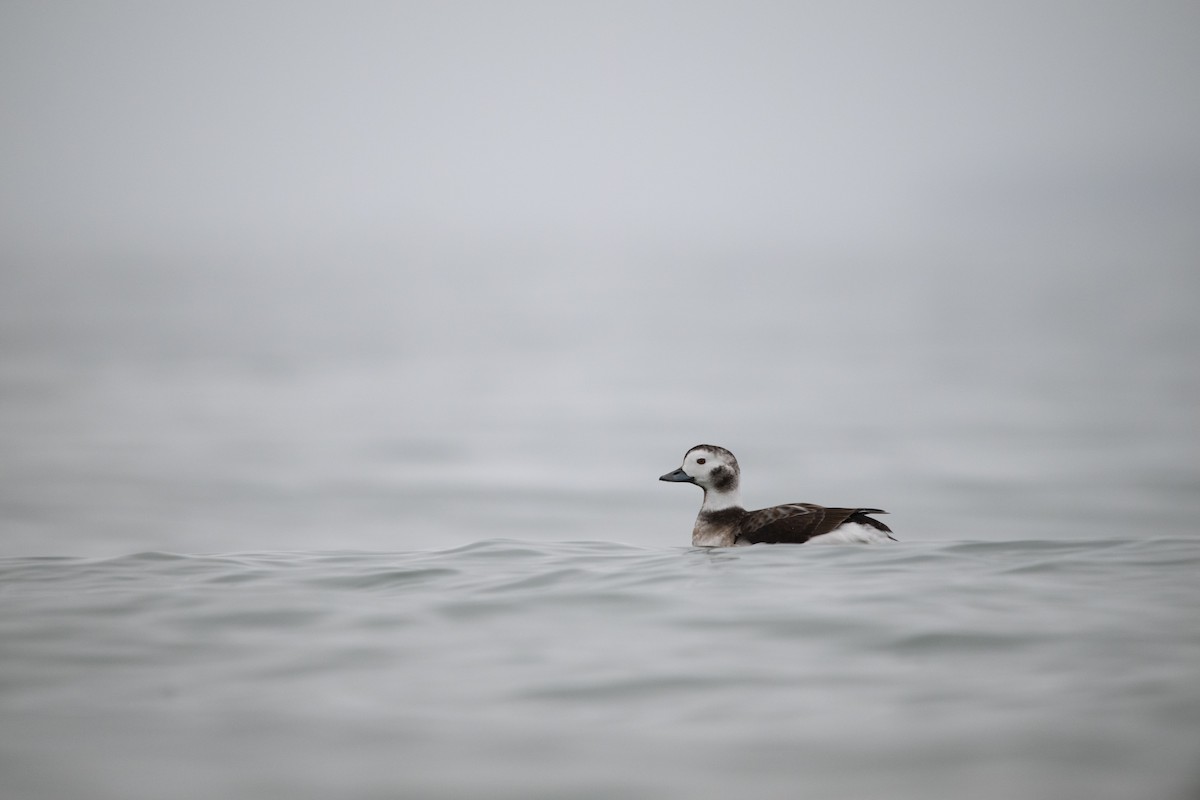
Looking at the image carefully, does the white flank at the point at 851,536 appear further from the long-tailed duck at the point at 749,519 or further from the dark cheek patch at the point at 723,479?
the dark cheek patch at the point at 723,479

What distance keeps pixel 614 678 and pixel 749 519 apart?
4627 millimetres

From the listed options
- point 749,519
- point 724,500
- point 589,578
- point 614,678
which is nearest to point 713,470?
point 724,500

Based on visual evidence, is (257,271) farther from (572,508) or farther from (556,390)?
(572,508)

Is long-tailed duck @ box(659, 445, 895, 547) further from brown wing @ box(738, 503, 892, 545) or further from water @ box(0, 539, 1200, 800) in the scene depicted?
water @ box(0, 539, 1200, 800)

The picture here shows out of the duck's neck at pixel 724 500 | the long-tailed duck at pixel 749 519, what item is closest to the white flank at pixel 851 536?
the long-tailed duck at pixel 749 519

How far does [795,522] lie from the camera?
10.0m

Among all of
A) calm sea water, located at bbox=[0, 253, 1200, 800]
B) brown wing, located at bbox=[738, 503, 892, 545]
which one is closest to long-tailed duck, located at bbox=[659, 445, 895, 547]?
brown wing, located at bbox=[738, 503, 892, 545]

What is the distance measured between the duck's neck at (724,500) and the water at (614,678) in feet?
6.54

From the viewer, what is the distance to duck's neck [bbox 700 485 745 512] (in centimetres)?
1107

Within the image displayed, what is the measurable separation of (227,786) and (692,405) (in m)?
24.3

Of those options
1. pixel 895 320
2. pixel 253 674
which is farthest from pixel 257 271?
pixel 253 674

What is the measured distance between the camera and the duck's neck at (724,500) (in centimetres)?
1107

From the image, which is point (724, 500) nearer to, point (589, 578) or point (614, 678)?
point (589, 578)

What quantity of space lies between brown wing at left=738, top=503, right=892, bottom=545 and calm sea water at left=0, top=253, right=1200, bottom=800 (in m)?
0.22
